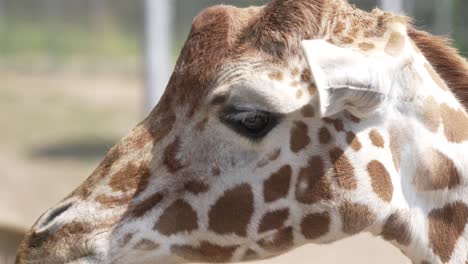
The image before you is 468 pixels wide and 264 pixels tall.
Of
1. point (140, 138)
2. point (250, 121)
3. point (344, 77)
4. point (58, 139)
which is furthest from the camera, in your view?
point (58, 139)

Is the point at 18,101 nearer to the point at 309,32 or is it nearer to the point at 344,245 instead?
the point at 344,245

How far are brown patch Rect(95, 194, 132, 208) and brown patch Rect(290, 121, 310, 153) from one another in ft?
1.93

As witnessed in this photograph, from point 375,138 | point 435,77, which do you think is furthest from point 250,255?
point 435,77

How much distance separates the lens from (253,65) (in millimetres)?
2951

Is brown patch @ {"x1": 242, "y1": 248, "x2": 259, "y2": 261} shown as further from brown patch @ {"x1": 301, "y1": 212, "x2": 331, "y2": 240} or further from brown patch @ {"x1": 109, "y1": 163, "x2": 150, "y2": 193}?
brown patch @ {"x1": 109, "y1": 163, "x2": 150, "y2": 193}

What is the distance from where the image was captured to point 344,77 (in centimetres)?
273

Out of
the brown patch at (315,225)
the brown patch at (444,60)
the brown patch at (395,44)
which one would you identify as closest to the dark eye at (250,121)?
the brown patch at (315,225)

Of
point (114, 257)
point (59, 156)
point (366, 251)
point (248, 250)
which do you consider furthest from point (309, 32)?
point (59, 156)

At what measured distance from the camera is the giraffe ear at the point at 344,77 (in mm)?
2693

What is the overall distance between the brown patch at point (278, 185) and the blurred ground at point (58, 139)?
5.68ft

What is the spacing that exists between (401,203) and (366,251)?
1.74 m

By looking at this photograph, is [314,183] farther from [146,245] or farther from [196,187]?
[146,245]

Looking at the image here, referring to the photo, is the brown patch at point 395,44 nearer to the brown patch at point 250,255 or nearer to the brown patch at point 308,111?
the brown patch at point 308,111

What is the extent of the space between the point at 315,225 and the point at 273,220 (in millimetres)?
143
